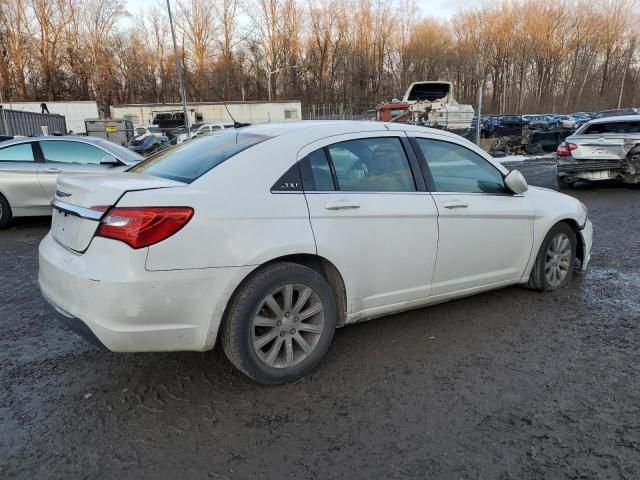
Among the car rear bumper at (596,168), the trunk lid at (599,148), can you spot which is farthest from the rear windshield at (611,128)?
the car rear bumper at (596,168)

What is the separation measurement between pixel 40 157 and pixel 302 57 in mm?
61799

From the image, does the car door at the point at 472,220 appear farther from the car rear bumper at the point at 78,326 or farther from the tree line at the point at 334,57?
the tree line at the point at 334,57

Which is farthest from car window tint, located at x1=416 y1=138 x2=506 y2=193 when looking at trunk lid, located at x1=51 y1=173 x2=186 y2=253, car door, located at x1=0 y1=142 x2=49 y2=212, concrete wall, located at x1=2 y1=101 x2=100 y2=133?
concrete wall, located at x1=2 y1=101 x2=100 y2=133

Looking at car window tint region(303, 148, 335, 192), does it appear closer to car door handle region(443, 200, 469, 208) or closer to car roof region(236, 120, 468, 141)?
car roof region(236, 120, 468, 141)

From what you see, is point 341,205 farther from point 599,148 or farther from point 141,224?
point 599,148

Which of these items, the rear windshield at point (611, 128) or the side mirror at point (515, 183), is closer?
the side mirror at point (515, 183)

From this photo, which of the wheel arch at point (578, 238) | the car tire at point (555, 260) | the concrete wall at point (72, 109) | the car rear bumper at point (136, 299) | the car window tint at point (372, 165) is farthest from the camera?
the concrete wall at point (72, 109)

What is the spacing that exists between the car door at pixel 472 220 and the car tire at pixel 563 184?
28.2 feet

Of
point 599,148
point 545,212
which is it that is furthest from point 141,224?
point 599,148

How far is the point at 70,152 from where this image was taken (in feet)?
26.1

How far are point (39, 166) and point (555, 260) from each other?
294 inches

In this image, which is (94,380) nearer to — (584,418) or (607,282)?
(584,418)

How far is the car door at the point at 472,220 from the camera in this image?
3.58m

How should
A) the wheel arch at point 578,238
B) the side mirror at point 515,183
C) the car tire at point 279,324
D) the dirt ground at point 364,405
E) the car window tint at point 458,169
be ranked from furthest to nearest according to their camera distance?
the wheel arch at point 578,238
the side mirror at point 515,183
the car window tint at point 458,169
the car tire at point 279,324
the dirt ground at point 364,405
